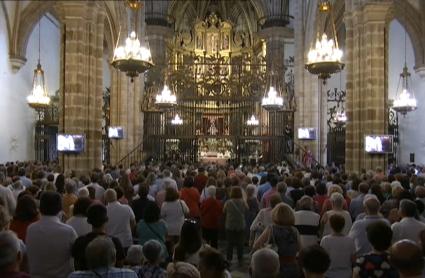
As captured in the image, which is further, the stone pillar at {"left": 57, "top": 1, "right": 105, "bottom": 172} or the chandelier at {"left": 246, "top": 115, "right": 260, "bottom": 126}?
the chandelier at {"left": 246, "top": 115, "right": 260, "bottom": 126}

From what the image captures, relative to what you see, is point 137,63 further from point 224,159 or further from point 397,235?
point 224,159

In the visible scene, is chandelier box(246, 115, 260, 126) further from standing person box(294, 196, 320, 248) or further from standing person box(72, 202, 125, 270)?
standing person box(72, 202, 125, 270)

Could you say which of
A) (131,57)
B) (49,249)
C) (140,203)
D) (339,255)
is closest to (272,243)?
(339,255)

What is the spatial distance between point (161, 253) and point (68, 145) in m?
11.2

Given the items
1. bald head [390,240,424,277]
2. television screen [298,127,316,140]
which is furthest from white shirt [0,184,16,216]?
television screen [298,127,316,140]

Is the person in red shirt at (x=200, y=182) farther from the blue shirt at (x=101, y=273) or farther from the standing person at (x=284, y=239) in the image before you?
the blue shirt at (x=101, y=273)

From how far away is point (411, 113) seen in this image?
25.9 m

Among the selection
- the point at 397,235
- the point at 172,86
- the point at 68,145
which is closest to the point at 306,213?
the point at 397,235

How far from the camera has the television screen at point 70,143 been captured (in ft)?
50.4

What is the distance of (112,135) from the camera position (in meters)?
22.4

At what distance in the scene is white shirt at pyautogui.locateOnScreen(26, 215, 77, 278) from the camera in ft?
16.5

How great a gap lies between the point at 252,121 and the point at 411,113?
8135mm

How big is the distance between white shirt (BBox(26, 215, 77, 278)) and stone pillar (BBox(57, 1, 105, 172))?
11017mm

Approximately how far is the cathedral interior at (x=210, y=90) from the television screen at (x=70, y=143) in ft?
0.10
